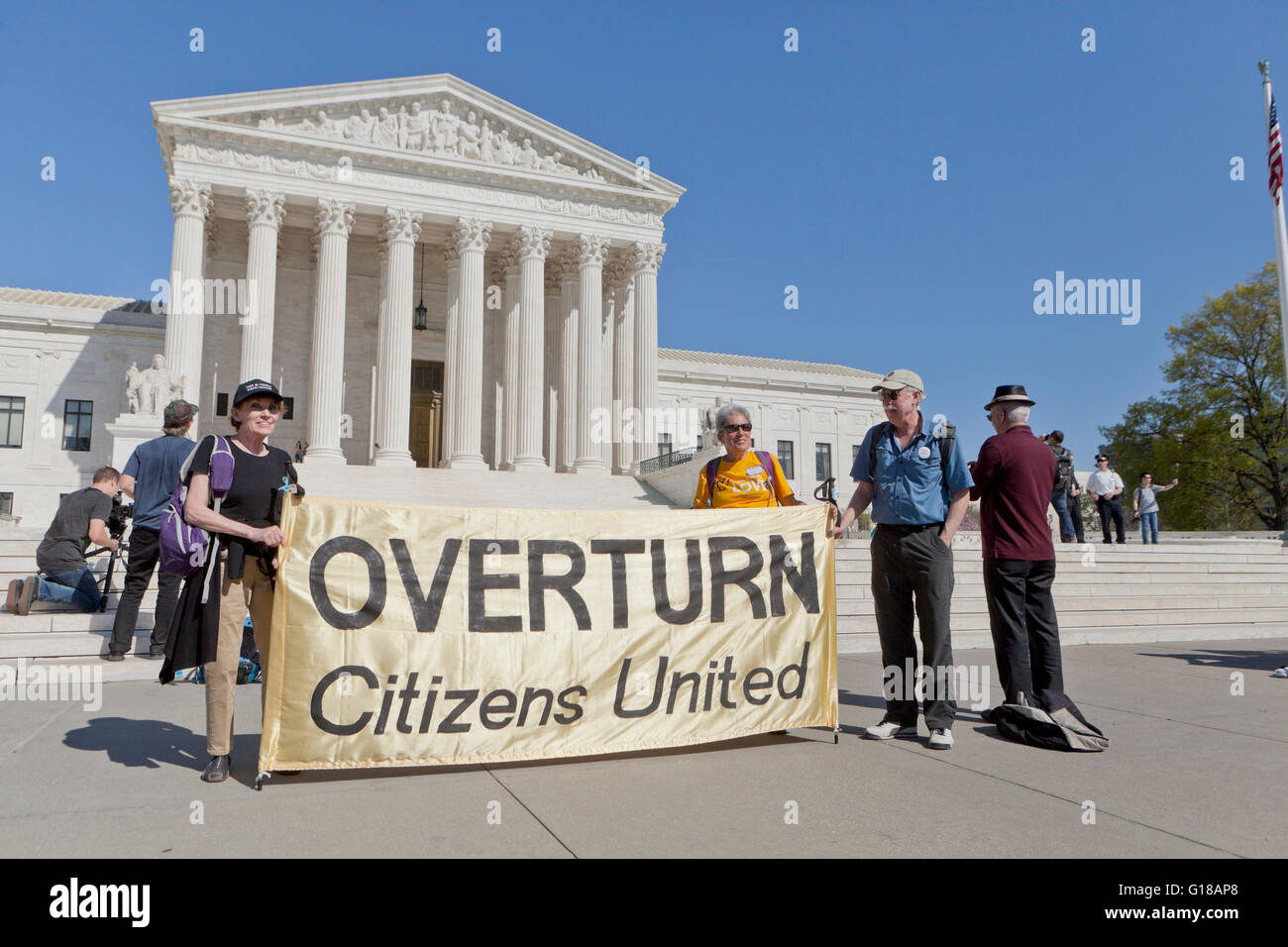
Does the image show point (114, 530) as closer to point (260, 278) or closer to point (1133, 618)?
point (1133, 618)

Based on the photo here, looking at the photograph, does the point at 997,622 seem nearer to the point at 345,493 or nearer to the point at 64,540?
the point at 64,540

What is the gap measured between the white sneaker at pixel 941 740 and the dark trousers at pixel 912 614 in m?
0.04

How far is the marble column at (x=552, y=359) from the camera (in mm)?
35281

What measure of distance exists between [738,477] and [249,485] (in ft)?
10.0

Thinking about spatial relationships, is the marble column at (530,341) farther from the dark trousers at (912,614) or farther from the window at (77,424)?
the dark trousers at (912,614)

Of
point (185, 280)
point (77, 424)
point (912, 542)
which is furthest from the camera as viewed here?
point (77, 424)

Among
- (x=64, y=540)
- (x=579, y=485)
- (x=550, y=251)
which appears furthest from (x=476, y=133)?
(x=64, y=540)

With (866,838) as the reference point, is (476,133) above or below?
above

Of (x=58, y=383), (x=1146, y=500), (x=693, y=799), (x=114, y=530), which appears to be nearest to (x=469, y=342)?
(x=58, y=383)

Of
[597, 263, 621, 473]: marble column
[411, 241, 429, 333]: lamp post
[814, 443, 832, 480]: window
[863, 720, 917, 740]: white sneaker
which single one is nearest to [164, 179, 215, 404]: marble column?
[411, 241, 429, 333]: lamp post

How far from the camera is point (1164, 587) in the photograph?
45.1 feet

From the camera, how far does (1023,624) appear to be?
591cm

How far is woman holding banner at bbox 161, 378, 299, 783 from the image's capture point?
14.5ft
